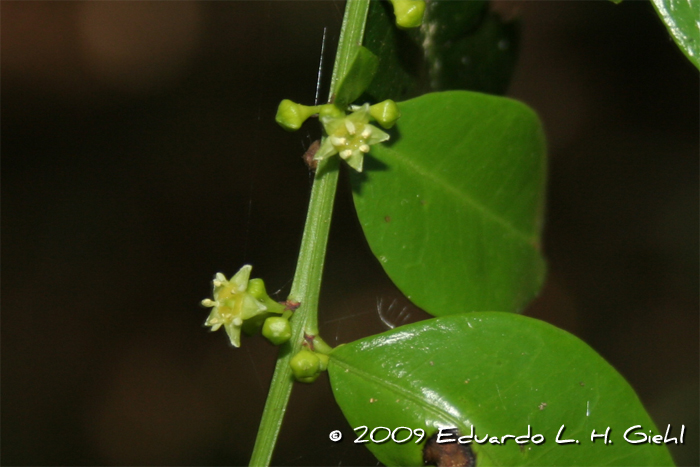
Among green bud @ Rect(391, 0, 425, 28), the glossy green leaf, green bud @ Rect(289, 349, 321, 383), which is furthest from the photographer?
the glossy green leaf

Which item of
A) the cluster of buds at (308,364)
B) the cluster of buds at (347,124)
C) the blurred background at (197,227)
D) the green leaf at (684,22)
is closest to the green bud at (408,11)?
the cluster of buds at (347,124)

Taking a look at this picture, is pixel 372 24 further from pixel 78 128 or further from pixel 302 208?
pixel 78 128

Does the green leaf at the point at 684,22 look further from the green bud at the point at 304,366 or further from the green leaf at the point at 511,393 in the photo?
the green bud at the point at 304,366

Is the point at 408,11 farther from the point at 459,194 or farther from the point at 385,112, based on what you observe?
the point at 459,194

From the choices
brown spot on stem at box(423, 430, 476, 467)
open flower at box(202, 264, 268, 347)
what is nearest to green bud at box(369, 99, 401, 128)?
open flower at box(202, 264, 268, 347)

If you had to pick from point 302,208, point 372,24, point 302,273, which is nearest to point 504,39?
point 372,24

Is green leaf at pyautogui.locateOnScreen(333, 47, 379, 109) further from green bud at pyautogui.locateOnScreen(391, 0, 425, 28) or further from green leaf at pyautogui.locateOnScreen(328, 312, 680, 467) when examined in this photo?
green leaf at pyautogui.locateOnScreen(328, 312, 680, 467)

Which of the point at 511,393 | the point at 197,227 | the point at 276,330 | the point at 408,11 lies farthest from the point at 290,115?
the point at 197,227
